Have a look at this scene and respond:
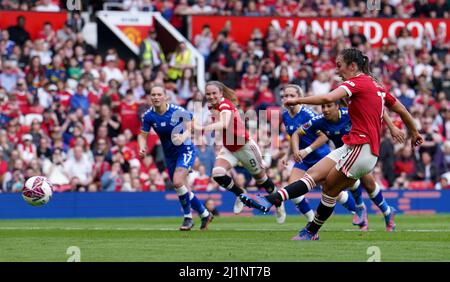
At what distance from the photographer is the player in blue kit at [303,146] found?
18.8 metres

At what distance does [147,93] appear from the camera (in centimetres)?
2866

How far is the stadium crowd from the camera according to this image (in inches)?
1041

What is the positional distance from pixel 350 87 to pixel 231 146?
5711 mm

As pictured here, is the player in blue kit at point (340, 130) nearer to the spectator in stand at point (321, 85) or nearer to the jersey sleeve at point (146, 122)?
the jersey sleeve at point (146, 122)

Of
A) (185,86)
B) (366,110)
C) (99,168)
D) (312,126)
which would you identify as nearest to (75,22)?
(185,86)

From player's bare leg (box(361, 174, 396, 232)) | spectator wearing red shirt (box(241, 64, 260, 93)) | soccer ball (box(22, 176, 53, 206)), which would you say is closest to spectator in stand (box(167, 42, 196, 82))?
spectator wearing red shirt (box(241, 64, 260, 93))

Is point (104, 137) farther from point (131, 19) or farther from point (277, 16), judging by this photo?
point (277, 16)

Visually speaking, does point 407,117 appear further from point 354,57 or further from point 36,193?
point 36,193

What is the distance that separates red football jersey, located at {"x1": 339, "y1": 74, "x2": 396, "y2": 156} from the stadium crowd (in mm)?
12288

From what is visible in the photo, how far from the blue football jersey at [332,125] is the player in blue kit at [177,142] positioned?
2.11 m

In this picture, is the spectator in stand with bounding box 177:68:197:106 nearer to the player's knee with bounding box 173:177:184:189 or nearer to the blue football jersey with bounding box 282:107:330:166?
the blue football jersey with bounding box 282:107:330:166

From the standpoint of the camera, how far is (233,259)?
40.9 ft

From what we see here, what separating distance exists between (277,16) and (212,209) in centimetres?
944
